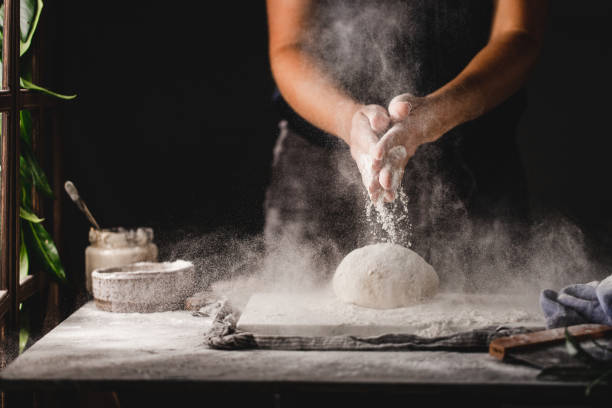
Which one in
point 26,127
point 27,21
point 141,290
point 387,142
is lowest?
point 141,290

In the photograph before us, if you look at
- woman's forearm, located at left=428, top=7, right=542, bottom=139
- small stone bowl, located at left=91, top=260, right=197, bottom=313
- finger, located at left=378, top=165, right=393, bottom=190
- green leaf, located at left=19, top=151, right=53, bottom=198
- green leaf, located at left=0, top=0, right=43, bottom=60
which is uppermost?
green leaf, located at left=0, top=0, right=43, bottom=60

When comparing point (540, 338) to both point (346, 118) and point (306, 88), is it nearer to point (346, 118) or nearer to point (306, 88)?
point (346, 118)

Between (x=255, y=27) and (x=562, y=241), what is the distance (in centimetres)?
137

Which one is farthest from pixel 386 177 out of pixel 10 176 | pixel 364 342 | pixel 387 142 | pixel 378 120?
pixel 10 176

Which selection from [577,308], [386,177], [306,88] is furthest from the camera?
[306,88]

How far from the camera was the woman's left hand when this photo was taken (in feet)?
6.02

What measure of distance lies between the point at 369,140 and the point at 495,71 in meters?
0.60

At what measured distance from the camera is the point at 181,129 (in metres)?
2.29

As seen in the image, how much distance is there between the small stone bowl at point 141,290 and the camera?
1.74m

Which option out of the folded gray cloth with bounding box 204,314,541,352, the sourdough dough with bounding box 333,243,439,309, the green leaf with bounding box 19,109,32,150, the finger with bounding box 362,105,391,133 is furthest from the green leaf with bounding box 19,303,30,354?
the finger with bounding box 362,105,391,133

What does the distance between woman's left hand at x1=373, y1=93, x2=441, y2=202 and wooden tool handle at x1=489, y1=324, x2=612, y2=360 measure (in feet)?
2.06

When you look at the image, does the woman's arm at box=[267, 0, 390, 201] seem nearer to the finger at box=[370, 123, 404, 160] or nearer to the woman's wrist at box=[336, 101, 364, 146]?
the woman's wrist at box=[336, 101, 364, 146]

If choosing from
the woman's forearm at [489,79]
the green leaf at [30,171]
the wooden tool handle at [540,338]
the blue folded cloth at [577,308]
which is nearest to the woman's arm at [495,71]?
the woman's forearm at [489,79]

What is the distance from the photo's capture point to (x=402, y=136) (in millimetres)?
1938
